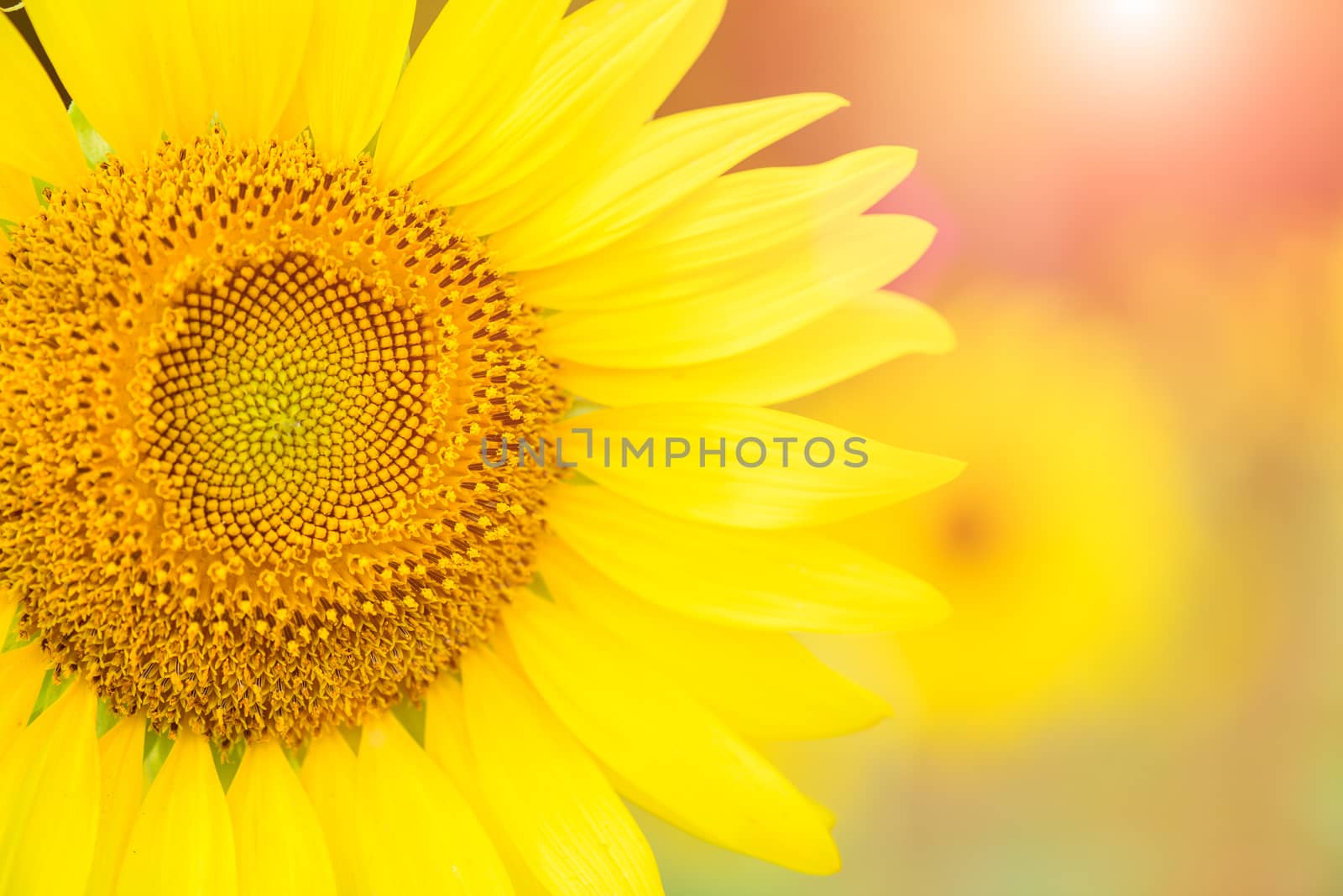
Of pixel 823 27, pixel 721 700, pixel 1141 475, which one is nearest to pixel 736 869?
pixel 721 700

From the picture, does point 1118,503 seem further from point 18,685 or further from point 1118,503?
point 18,685

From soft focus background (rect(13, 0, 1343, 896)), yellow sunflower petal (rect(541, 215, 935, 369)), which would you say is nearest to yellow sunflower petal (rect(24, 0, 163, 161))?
yellow sunflower petal (rect(541, 215, 935, 369))

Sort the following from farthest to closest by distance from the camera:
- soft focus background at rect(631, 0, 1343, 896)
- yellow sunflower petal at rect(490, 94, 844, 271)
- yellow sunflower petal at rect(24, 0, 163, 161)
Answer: soft focus background at rect(631, 0, 1343, 896), yellow sunflower petal at rect(490, 94, 844, 271), yellow sunflower petal at rect(24, 0, 163, 161)

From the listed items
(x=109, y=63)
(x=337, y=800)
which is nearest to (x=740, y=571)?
(x=337, y=800)

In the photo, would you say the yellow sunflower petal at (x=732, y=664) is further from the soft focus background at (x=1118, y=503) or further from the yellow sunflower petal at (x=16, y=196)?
the yellow sunflower petal at (x=16, y=196)

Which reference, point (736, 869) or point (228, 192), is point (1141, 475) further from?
point (228, 192)

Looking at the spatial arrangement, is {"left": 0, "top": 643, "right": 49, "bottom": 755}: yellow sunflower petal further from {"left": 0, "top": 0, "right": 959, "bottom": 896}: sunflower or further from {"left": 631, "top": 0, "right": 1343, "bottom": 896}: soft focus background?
{"left": 631, "top": 0, "right": 1343, "bottom": 896}: soft focus background

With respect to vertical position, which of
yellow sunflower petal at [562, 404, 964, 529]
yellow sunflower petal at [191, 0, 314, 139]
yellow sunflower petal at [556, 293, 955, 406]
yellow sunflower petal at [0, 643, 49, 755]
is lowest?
yellow sunflower petal at [0, 643, 49, 755]
